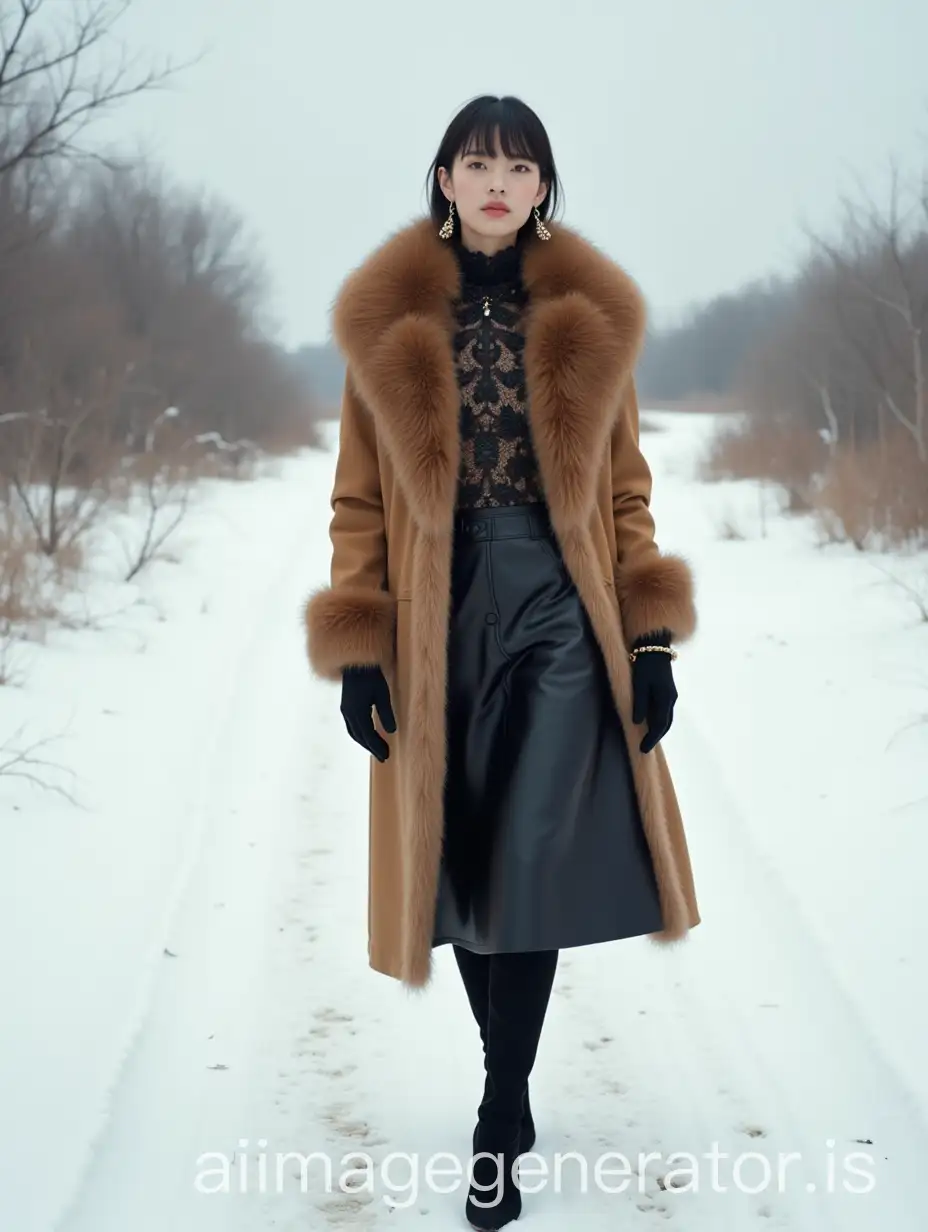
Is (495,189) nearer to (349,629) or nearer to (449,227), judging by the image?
(449,227)

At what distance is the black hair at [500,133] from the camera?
212 centimetres

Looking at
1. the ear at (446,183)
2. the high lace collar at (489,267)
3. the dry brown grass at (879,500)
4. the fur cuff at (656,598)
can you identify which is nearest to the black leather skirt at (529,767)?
the fur cuff at (656,598)

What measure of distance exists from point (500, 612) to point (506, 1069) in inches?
30.8

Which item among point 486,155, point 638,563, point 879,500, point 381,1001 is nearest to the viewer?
point 486,155

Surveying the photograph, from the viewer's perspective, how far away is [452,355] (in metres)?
2.15

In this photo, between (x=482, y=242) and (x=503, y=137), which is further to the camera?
(x=482, y=242)

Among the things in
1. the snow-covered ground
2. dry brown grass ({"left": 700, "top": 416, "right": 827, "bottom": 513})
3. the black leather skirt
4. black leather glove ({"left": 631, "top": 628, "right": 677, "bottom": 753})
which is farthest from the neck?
dry brown grass ({"left": 700, "top": 416, "right": 827, "bottom": 513})

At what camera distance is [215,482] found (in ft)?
57.6

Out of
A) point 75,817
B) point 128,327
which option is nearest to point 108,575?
point 75,817

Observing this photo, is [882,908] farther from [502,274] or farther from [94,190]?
[94,190]

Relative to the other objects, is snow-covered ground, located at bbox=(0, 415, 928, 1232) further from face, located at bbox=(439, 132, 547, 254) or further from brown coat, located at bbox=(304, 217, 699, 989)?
face, located at bbox=(439, 132, 547, 254)

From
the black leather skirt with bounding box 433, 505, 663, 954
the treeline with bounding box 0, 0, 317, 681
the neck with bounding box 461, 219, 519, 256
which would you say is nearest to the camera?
the black leather skirt with bounding box 433, 505, 663, 954

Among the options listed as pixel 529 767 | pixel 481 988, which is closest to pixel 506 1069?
pixel 481 988

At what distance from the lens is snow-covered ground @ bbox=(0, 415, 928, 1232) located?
217cm
